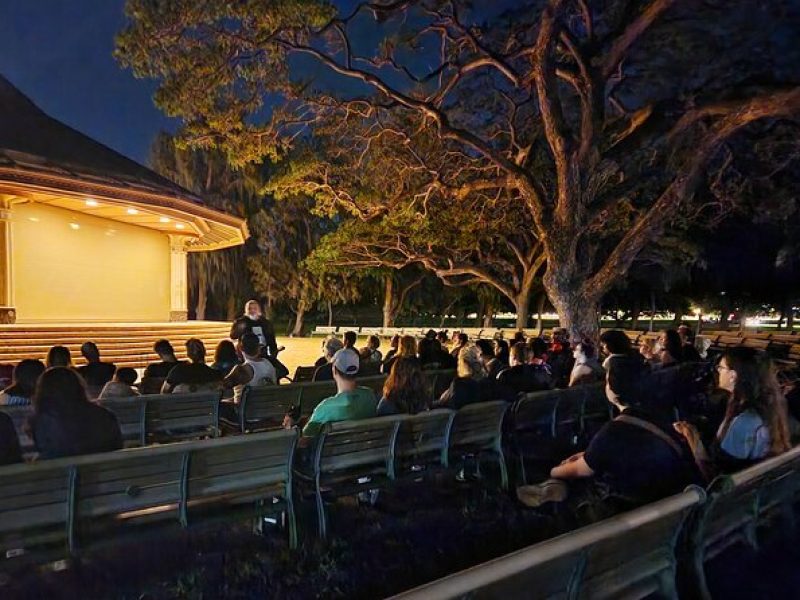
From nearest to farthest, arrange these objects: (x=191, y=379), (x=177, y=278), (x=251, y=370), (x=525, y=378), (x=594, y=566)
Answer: (x=594, y=566) → (x=191, y=379) → (x=525, y=378) → (x=251, y=370) → (x=177, y=278)

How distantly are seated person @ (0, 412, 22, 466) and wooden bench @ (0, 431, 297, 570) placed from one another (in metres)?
0.44

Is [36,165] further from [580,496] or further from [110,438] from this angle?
[580,496]

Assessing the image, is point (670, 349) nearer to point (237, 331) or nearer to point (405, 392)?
point (405, 392)

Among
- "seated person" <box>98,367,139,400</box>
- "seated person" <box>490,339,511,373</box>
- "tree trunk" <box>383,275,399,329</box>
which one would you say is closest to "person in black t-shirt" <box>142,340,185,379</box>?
"seated person" <box>98,367,139,400</box>

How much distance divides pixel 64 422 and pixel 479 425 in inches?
119

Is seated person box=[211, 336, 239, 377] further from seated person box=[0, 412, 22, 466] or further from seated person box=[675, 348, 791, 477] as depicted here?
seated person box=[675, 348, 791, 477]

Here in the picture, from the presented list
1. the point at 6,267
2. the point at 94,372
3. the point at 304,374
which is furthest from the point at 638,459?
the point at 6,267

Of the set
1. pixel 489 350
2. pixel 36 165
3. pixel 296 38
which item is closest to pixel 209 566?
pixel 489 350

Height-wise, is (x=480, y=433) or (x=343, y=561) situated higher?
(x=480, y=433)

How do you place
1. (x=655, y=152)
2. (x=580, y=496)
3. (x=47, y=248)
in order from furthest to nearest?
(x=47, y=248), (x=655, y=152), (x=580, y=496)

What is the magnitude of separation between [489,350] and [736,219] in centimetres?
2530

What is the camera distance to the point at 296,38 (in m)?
12.4

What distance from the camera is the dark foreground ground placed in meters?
3.44

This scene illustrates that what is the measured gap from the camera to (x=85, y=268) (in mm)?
19375
